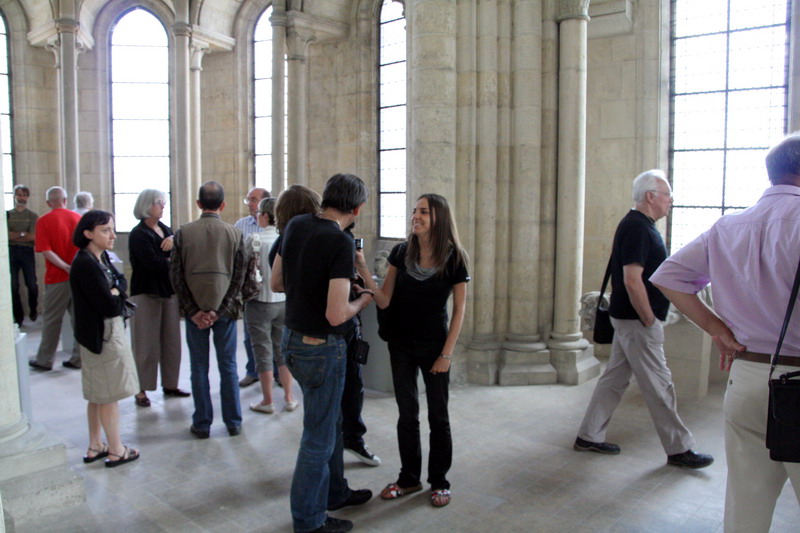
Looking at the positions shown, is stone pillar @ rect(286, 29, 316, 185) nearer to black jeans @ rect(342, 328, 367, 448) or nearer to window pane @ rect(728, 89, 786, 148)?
window pane @ rect(728, 89, 786, 148)

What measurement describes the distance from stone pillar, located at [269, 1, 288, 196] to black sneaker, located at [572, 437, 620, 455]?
6153mm

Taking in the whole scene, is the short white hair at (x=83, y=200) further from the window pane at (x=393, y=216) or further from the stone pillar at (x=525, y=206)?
the window pane at (x=393, y=216)

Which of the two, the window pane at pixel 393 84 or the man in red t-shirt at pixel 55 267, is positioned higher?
the window pane at pixel 393 84

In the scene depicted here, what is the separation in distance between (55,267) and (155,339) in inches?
72.6

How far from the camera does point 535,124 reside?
6.45 meters

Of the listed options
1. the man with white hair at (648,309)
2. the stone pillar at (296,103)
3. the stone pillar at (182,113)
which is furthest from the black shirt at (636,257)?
the stone pillar at (182,113)

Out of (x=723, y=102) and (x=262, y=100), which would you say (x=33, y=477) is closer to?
(x=723, y=102)

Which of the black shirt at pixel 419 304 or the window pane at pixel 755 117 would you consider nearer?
the black shirt at pixel 419 304

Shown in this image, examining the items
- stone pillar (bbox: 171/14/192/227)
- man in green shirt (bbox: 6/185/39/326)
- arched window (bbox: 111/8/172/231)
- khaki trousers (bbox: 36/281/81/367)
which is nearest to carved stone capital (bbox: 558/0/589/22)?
khaki trousers (bbox: 36/281/81/367)

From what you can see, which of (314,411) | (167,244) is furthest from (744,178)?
(314,411)

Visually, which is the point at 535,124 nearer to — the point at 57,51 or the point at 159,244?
the point at 159,244

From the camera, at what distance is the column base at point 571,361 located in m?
6.41

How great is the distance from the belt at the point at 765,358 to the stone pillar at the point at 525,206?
3.86 metres

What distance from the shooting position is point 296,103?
393 inches
